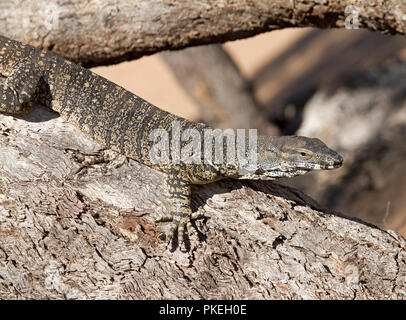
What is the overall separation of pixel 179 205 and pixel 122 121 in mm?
1546

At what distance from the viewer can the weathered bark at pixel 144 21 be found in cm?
750

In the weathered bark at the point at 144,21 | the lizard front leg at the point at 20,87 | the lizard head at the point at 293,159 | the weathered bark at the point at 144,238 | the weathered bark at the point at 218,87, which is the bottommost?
the weathered bark at the point at 144,238

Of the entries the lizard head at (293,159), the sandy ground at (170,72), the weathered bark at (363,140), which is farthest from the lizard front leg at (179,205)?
the sandy ground at (170,72)

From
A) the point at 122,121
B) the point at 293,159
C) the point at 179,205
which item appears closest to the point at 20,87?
the point at 122,121

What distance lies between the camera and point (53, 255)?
5.23m

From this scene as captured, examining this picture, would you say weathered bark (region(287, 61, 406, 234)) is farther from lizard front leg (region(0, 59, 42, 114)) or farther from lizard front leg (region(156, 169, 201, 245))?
lizard front leg (region(0, 59, 42, 114))

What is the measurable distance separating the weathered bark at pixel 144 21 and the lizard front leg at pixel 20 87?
105 cm

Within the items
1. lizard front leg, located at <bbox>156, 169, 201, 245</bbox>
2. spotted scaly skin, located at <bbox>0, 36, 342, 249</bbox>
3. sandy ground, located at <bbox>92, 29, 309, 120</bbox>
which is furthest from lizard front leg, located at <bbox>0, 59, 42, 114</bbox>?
sandy ground, located at <bbox>92, 29, 309, 120</bbox>

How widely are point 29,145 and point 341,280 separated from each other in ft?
12.5

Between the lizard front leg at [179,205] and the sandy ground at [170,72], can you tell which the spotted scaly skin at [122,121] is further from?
the sandy ground at [170,72]

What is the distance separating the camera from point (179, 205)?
6.05 meters

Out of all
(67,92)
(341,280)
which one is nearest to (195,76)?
(67,92)

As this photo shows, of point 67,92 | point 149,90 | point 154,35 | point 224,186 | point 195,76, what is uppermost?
point 149,90

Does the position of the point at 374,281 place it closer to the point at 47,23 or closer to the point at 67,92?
the point at 67,92
